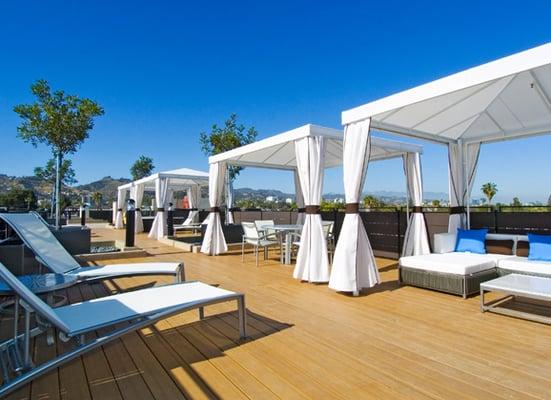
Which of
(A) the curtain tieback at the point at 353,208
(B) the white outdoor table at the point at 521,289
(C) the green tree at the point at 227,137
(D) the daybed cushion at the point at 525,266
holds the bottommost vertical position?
(B) the white outdoor table at the point at 521,289

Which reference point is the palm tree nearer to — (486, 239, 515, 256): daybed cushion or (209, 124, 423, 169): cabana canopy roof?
(209, 124, 423, 169): cabana canopy roof

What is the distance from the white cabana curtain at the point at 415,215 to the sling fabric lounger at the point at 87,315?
13.6 feet

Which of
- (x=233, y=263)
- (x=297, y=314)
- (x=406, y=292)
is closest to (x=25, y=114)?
(x=233, y=263)

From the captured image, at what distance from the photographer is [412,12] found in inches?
340

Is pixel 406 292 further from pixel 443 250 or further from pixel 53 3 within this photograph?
pixel 53 3

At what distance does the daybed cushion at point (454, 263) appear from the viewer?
12.2 feet

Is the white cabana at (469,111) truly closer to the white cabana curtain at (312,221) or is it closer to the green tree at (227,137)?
the white cabana curtain at (312,221)

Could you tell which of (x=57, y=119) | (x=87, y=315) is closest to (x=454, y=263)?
(x=87, y=315)

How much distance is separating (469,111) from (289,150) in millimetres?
3425

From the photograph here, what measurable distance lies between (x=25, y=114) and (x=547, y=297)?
34.8 ft

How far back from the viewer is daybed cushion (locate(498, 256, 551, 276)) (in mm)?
3453

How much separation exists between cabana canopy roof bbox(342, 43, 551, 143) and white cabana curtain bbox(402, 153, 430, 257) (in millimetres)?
766

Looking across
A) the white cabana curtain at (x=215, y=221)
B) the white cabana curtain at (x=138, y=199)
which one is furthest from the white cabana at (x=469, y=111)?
the white cabana curtain at (x=138, y=199)

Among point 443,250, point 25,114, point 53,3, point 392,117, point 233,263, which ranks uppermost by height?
point 53,3
